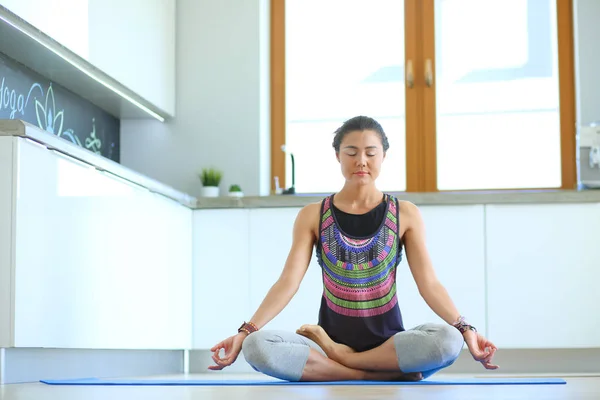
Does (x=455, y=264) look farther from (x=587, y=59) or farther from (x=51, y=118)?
(x=51, y=118)

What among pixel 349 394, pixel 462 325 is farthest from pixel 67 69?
pixel 349 394

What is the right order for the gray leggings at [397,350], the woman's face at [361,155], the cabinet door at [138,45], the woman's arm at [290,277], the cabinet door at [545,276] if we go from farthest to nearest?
the cabinet door at [545,276], the cabinet door at [138,45], the woman's face at [361,155], the woman's arm at [290,277], the gray leggings at [397,350]

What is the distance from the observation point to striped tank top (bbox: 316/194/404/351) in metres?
2.81

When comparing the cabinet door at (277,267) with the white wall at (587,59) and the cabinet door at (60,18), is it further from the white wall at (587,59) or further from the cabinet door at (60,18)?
the white wall at (587,59)

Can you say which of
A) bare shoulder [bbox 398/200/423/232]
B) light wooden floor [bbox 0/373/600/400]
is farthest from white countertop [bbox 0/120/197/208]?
bare shoulder [bbox 398/200/423/232]

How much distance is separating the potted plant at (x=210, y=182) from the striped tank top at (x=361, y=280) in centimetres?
195

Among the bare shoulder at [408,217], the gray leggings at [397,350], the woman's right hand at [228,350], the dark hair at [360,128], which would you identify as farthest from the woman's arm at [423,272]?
the woman's right hand at [228,350]

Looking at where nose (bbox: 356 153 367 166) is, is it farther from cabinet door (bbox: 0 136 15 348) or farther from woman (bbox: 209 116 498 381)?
cabinet door (bbox: 0 136 15 348)

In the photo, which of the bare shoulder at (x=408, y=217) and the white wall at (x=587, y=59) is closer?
the bare shoulder at (x=408, y=217)

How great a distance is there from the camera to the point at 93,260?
3309 millimetres

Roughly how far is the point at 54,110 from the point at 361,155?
181 centimetres

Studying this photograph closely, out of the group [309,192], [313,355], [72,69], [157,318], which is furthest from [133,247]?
[309,192]

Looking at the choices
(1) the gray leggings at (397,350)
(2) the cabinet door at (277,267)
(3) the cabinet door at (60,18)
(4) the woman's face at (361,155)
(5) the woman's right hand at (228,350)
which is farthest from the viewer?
(2) the cabinet door at (277,267)

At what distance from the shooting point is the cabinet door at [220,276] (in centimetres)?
444
